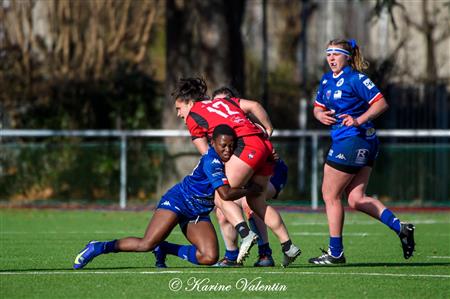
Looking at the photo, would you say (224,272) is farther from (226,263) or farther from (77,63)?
(77,63)

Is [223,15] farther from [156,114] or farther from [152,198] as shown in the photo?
[152,198]

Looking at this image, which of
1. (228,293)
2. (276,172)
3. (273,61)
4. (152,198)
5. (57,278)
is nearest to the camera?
(228,293)

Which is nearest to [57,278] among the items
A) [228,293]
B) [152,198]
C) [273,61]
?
[228,293]

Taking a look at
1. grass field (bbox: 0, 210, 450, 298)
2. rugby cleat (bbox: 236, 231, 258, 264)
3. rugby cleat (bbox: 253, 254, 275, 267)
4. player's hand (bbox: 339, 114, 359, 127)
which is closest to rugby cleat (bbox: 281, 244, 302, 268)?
grass field (bbox: 0, 210, 450, 298)

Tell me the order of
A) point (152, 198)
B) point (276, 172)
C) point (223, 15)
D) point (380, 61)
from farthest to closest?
point (380, 61)
point (223, 15)
point (152, 198)
point (276, 172)

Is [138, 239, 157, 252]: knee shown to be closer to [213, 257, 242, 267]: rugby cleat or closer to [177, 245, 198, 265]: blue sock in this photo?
[177, 245, 198, 265]: blue sock

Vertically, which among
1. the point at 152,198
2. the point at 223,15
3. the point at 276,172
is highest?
the point at 223,15

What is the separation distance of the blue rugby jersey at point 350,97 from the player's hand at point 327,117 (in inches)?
1.8

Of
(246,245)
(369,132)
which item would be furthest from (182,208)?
(369,132)

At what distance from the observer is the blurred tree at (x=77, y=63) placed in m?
→ 23.7

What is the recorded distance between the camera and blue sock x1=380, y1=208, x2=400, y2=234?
425 inches

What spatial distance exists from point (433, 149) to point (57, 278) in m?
13.1

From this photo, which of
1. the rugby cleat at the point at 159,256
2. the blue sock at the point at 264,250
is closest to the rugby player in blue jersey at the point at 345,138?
the blue sock at the point at 264,250

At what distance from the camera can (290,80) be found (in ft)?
89.2
